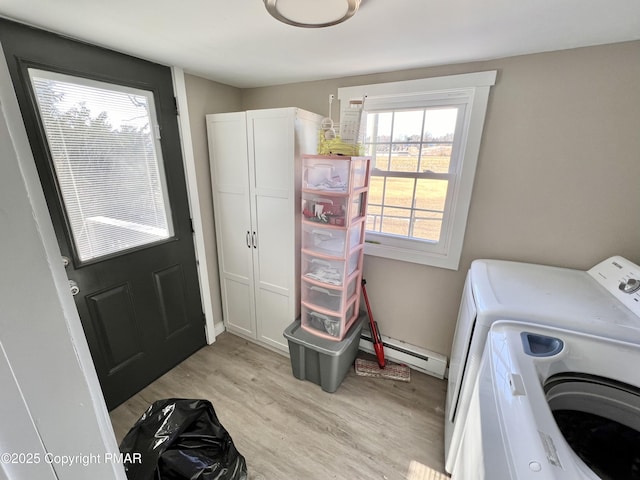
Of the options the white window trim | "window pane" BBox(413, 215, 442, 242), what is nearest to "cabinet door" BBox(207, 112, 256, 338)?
the white window trim

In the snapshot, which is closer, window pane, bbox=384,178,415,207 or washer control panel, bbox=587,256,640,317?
washer control panel, bbox=587,256,640,317

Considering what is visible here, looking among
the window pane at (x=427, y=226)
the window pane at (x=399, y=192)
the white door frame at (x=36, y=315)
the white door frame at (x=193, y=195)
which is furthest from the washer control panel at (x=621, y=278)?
the white door frame at (x=193, y=195)

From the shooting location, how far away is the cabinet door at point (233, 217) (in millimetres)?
2014

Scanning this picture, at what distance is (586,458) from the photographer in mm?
872

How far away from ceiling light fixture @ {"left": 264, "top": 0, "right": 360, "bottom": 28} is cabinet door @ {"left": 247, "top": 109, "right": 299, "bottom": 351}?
0.68 metres

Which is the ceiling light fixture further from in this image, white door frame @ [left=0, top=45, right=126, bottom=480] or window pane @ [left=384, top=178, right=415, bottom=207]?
window pane @ [left=384, top=178, right=415, bottom=207]

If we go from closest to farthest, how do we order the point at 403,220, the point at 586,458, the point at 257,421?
the point at 586,458 → the point at 257,421 → the point at 403,220

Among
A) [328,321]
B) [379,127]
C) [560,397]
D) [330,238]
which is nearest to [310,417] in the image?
[328,321]

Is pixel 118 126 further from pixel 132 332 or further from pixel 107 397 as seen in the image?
pixel 107 397

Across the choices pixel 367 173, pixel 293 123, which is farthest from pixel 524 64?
pixel 293 123

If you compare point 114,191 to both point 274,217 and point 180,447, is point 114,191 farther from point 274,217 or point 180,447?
point 180,447

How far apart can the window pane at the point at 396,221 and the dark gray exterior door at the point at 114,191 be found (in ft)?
5.04

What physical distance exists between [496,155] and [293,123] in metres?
1.27

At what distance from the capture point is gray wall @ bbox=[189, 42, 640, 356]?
1.34m
